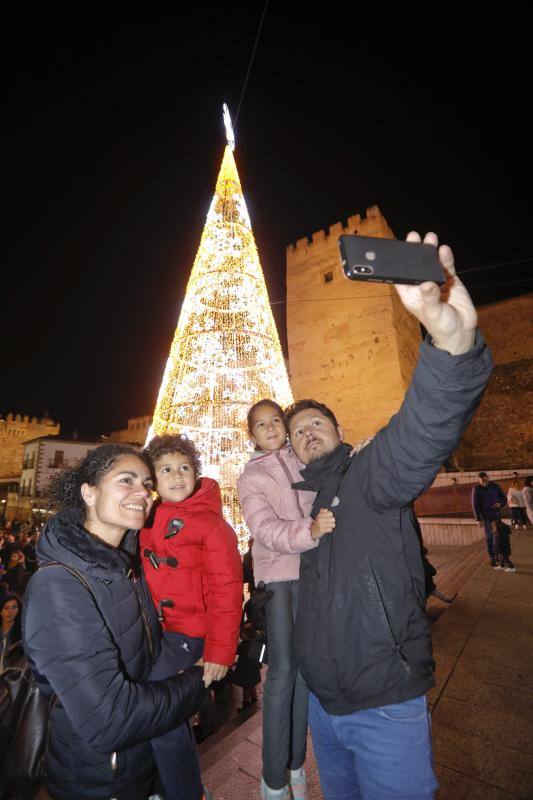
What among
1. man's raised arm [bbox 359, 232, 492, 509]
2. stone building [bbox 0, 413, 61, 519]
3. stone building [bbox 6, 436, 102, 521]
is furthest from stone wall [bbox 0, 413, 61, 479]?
man's raised arm [bbox 359, 232, 492, 509]

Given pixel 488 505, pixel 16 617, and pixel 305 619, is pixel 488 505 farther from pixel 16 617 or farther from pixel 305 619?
pixel 16 617

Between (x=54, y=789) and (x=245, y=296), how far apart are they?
512 cm

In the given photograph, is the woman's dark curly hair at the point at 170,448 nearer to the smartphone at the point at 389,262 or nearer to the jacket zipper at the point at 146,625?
the jacket zipper at the point at 146,625

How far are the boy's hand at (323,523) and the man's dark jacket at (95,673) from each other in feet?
2.32

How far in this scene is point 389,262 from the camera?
0.88 metres

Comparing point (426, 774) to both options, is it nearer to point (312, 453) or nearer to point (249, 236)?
point (312, 453)

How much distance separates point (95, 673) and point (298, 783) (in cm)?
150

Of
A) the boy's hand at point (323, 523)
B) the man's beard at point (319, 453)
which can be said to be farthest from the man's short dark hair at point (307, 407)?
the boy's hand at point (323, 523)

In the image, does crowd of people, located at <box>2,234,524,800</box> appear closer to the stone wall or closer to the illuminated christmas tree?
the illuminated christmas tree

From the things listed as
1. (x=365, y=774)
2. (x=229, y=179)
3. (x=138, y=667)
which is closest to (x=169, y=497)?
(x=138, y=667)

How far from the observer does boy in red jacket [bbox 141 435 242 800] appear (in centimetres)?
146

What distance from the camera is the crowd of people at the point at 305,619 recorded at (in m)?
1.00

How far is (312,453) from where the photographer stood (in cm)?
152

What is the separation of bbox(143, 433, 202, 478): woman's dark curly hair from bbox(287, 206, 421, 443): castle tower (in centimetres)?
1113
